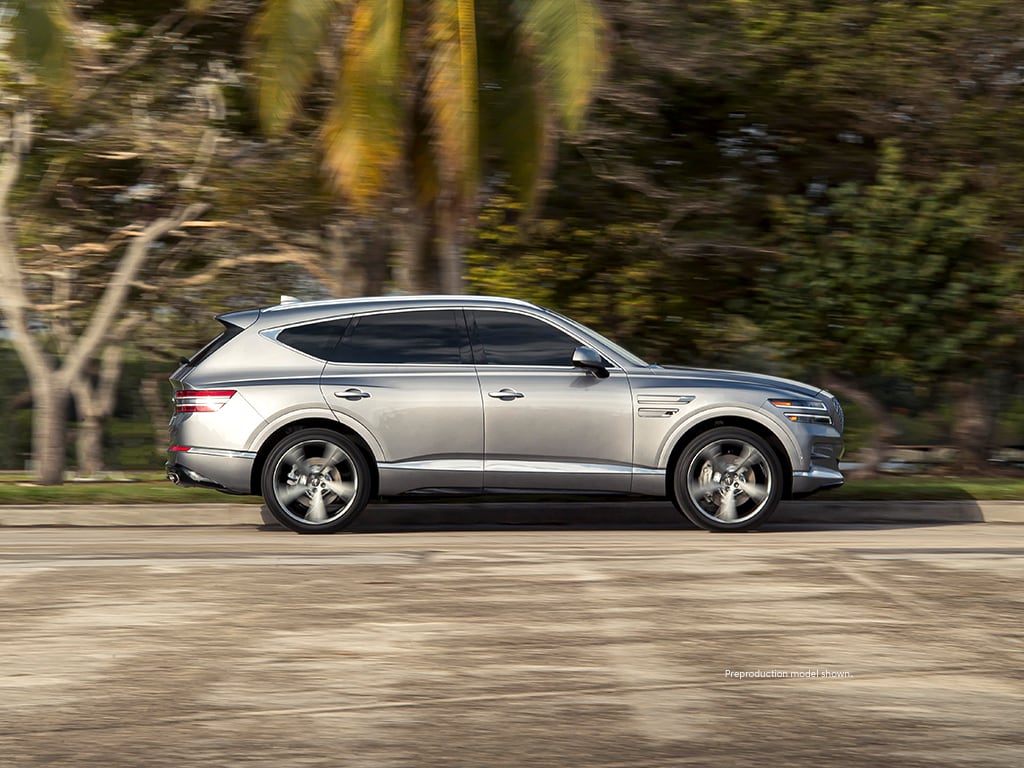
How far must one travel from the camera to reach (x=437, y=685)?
17.9 feet

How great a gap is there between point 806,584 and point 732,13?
1004 cm

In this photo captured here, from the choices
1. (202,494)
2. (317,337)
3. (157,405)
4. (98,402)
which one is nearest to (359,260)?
(157,405)

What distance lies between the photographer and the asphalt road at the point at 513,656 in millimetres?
4602

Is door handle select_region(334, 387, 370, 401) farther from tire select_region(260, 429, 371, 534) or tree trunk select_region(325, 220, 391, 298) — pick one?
tree trunk select_region(325, 220, 391, 298)

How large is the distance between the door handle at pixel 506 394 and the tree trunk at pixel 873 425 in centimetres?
794

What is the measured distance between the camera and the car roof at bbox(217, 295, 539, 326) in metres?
10.9

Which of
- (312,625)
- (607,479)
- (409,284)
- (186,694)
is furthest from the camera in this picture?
(409,284)

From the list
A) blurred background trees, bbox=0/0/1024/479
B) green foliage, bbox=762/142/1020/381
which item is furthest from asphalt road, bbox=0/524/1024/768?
green foliage, bbox=762/142/1020/381

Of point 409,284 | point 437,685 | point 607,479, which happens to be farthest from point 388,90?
point 437,685

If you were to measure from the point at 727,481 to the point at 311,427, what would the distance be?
313 centimetres

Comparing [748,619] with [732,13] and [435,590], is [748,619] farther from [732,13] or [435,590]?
[732,13]

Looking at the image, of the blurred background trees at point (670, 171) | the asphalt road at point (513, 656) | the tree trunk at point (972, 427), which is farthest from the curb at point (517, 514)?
the tree trunk at point (972, 427)

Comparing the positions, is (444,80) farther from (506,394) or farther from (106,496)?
(106,496)

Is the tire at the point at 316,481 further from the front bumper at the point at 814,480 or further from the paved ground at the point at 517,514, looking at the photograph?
the front bumper at the point at 814,480
